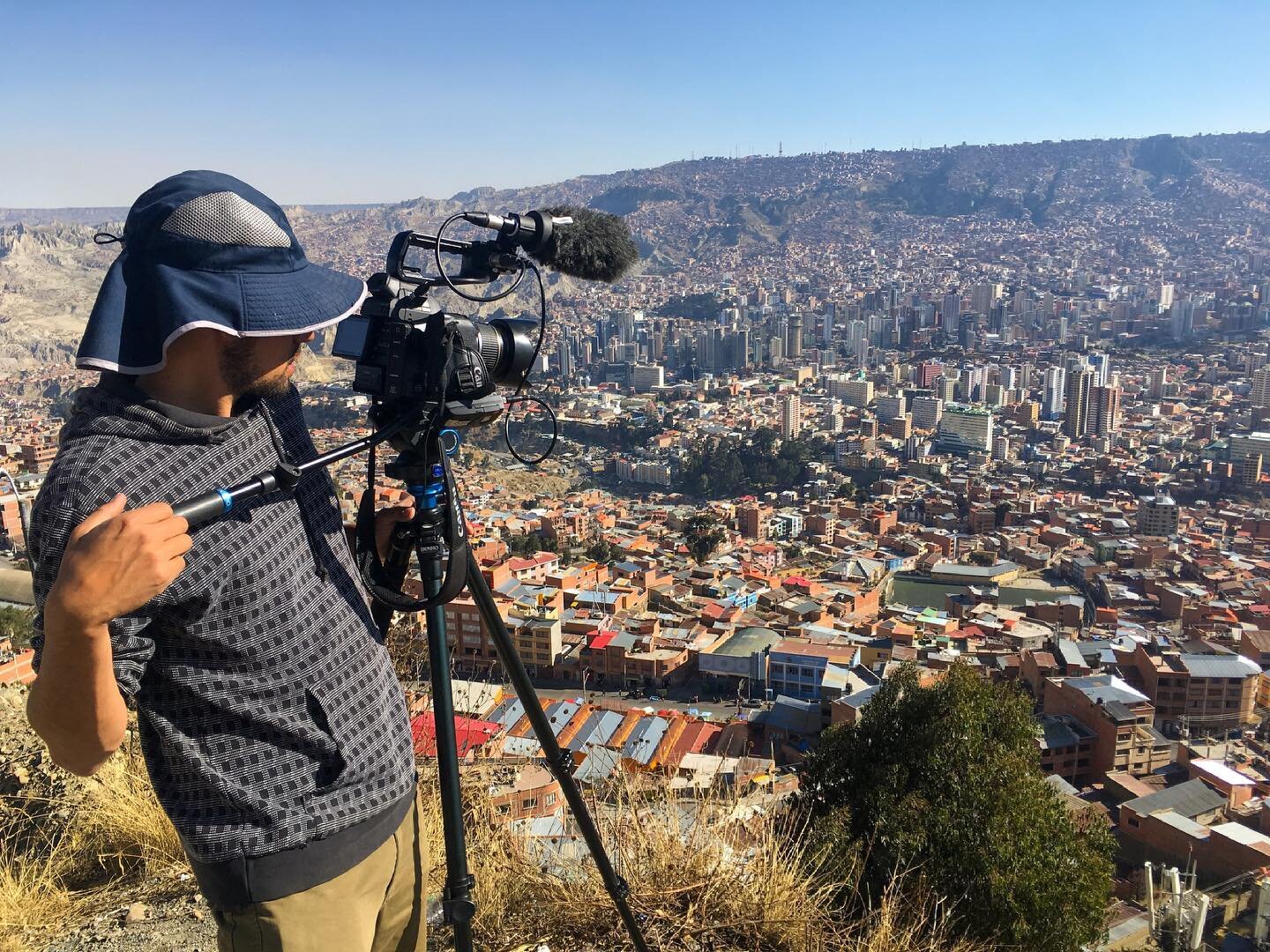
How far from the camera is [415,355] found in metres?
0.81

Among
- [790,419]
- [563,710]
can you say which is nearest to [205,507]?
[563,710]

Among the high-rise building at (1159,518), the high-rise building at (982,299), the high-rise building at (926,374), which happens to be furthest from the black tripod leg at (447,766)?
the high-rise building at (982,299)

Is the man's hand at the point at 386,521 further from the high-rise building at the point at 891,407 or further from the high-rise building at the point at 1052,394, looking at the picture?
the high-rise building at the point at 1052,394

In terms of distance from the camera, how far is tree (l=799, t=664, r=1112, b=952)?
1995 mm

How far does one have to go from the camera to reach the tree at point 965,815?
6.55 ft

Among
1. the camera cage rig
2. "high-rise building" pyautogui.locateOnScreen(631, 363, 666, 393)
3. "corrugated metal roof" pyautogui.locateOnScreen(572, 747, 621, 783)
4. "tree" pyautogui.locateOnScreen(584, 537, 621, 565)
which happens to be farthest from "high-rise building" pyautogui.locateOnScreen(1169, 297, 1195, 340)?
the camera cage rig

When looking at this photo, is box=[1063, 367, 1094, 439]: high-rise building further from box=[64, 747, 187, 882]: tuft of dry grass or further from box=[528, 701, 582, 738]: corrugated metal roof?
box=[64, 747, 187, 882]: tuft of dry grass

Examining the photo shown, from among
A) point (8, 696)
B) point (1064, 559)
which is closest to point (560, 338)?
point (1064, 559)

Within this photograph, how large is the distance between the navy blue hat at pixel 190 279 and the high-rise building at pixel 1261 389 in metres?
31.0

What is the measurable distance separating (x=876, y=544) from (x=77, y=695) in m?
16.6

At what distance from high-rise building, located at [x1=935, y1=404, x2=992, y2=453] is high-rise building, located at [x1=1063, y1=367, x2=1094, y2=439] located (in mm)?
2502

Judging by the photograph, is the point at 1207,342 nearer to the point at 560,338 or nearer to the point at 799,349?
the point at 799,349

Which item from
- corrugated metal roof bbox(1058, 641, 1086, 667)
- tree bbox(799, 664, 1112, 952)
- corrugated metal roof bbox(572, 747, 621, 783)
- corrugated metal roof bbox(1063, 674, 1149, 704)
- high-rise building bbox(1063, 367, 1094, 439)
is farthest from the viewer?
high-rise building bbox(1063, 367, 1094, 439)

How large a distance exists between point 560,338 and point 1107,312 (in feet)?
85.6
